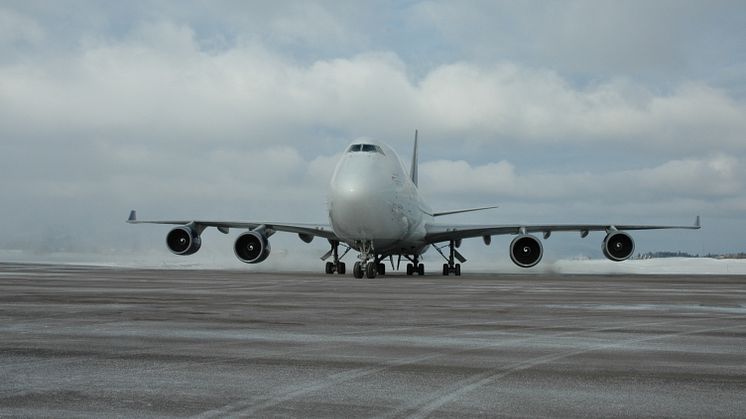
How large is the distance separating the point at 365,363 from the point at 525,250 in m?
26.9

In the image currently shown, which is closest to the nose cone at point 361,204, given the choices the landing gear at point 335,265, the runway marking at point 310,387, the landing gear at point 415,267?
the landing gear at point 335,265

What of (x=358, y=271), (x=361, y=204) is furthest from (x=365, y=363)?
(x=358, y=271)

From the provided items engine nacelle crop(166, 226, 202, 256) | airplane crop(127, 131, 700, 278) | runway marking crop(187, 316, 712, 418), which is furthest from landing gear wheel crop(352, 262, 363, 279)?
runway marking crop(187, 316, 712, 418)

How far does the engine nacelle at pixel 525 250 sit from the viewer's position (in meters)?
31.7

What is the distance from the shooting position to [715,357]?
630 cm

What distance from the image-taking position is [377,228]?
95.9 feet

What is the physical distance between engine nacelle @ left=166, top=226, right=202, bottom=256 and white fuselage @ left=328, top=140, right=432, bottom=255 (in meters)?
7.58

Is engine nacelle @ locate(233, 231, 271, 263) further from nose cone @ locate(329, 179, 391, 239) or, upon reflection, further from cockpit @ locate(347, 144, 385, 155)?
cockpit @ locate(347, 144, 385, 155)

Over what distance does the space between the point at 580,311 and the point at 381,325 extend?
387cm

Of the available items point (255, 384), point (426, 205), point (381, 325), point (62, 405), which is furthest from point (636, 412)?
point (426, 205)

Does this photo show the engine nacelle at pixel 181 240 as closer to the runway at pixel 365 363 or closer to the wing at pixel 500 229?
the wing at pixel 500 229

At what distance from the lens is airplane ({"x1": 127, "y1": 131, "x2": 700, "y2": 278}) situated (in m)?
28.5

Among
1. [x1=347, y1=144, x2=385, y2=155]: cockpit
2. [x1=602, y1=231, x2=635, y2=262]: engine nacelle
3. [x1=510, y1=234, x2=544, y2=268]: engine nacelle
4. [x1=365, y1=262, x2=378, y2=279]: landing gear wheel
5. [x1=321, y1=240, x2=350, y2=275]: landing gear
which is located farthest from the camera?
[x1=321, y1=240, x2=350, y2=275]: landing gear

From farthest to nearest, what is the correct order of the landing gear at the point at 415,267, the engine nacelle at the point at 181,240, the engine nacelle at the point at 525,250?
1. the landing gear at the point at 415,267
2. the engine nacelle at the point at 181,240
3. the engine nacelle at the point at 525,250
